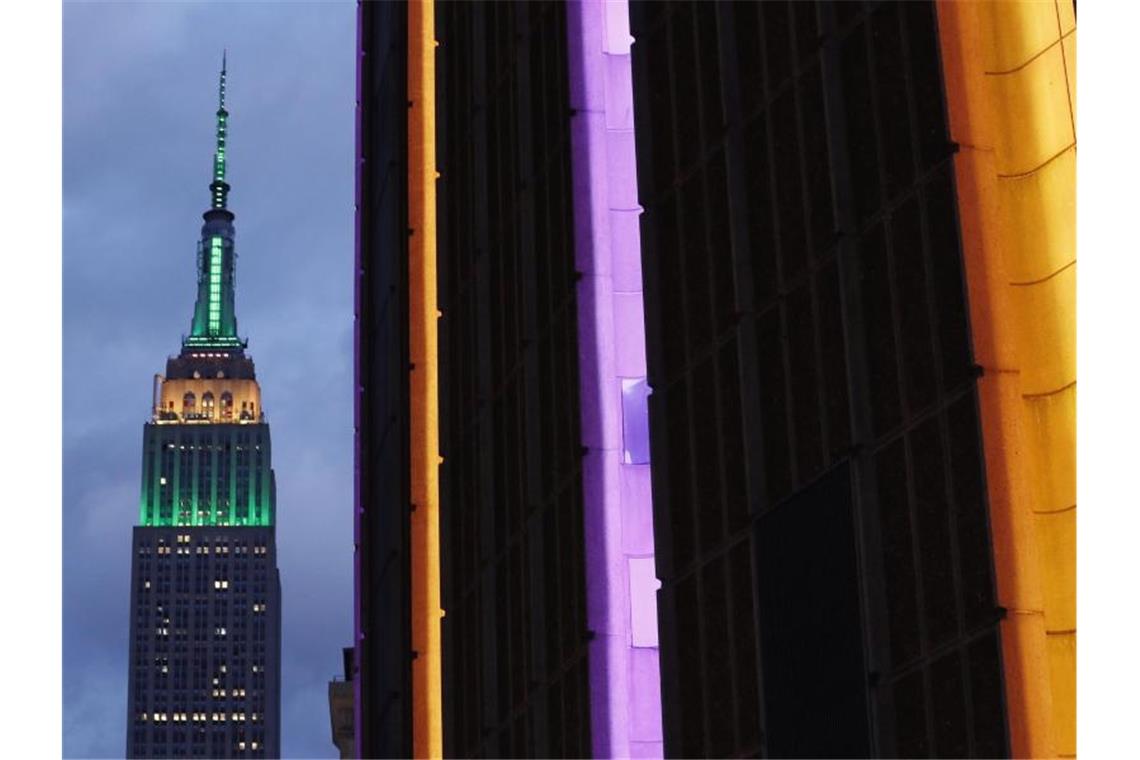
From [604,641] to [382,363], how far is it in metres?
27.1

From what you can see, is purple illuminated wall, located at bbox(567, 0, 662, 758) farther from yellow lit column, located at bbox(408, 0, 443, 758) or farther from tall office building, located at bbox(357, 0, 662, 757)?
yellow lit column, located at bbox(408, 0, 443, 758)

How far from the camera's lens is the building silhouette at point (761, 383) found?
20125mm

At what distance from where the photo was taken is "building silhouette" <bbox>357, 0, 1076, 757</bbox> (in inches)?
792

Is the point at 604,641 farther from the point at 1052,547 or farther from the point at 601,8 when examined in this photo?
the point at 1052,547

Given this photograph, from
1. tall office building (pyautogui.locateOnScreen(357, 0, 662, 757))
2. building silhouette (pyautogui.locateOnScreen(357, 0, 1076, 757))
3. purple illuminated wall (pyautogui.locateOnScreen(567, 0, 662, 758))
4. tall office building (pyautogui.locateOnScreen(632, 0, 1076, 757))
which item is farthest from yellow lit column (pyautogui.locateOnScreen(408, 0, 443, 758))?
tall office building (pyautogui.locateOnScreen(632, 0, 1076, 757))

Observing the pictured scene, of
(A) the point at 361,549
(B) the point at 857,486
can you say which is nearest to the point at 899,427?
(B) the point at 857,486

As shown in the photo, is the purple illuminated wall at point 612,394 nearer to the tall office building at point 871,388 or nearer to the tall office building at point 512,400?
the tall office building at point 512,400

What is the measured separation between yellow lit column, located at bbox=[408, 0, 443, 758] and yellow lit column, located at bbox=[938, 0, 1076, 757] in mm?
30102

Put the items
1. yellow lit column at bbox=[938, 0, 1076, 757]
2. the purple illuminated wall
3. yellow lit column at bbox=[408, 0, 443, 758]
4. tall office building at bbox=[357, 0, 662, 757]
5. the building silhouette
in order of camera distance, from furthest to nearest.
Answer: yellow lit column at bbox=[408, 0, 443, 758], tall office building at bbox=[357, 0, 662, 757], the purple illuminated wall, the building silhouette, yellow lit column at bbox=[938, 0, 1076, 757]

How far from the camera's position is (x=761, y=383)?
25.9 meters

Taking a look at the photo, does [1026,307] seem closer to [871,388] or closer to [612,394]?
[871,388]

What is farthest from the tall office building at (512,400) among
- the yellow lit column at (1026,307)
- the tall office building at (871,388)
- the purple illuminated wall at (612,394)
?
the yellow lit column at (1026,307)

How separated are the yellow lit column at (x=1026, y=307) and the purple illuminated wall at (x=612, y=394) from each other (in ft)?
46.0
